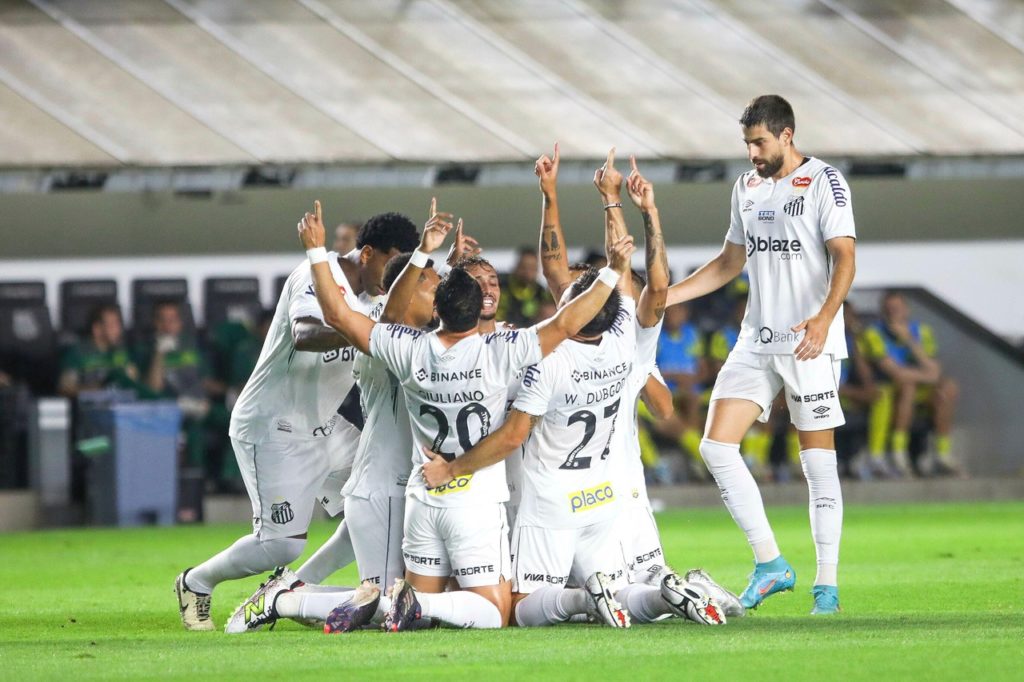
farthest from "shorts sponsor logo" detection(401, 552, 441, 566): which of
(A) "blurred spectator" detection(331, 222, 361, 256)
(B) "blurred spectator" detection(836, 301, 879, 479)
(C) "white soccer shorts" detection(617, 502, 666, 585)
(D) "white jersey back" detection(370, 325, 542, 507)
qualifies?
(B) "blurred spectator" detection(836, 301, 879, 479)

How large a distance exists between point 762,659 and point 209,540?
787cm

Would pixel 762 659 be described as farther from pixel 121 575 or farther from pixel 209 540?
pixel 209 540

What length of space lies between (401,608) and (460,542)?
0.40 m

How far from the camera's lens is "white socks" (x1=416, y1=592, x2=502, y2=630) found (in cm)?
677

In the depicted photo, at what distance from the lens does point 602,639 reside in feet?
20.5

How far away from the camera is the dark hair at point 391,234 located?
24.5ft

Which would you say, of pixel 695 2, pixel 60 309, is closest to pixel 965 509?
pixel 695 2

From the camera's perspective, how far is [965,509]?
48.5 feet

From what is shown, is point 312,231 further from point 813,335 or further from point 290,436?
point 813,335

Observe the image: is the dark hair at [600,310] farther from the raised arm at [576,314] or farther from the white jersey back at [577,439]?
the raised arm at [576,314]

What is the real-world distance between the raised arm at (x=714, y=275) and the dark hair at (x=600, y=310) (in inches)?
21.1

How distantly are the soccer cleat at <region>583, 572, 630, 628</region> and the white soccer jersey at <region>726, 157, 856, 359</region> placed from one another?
133 centimetres

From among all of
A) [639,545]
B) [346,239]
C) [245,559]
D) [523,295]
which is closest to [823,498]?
[639,545]

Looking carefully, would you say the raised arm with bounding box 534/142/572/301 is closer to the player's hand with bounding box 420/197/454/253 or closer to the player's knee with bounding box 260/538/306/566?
the player's hand with bounding box 420/197/454/253
